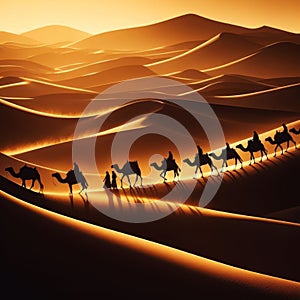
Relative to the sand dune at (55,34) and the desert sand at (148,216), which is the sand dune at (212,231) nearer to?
the desert sand at (148,216)

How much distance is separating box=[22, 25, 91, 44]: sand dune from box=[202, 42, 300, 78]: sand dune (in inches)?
3926

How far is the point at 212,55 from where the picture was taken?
65.6m

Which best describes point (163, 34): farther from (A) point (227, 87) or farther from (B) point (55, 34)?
(A) point (227, 87)

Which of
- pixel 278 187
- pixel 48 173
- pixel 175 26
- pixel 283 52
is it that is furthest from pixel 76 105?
pixel 175 26

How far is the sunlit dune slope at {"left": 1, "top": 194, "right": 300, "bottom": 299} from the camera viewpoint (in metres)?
5.66

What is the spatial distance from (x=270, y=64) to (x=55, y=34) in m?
112

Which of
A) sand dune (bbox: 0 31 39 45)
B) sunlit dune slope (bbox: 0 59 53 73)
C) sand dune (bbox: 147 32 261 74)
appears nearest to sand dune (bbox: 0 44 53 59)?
sunlit dune slope (bbox: 0 59 53 73)

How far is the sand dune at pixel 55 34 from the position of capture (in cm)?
15250

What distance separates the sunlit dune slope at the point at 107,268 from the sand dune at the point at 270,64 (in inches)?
1916

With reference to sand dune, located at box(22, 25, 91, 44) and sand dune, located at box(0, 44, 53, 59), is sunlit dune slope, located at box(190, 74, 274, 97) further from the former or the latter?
sand dune, located at box(22, 25, 91, 44)

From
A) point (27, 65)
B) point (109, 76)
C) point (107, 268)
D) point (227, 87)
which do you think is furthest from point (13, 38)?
point (107, 268)

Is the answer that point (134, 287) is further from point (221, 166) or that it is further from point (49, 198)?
point (221, 166)

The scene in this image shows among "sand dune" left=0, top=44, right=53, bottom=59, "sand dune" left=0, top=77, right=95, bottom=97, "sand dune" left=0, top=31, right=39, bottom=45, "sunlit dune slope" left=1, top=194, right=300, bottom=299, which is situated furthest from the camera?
"sand dune" left=0, top=31, right=39, bottom=45

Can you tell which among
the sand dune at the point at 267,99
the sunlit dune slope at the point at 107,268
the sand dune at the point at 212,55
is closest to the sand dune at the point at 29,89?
the sand dune at the point at 267,99
